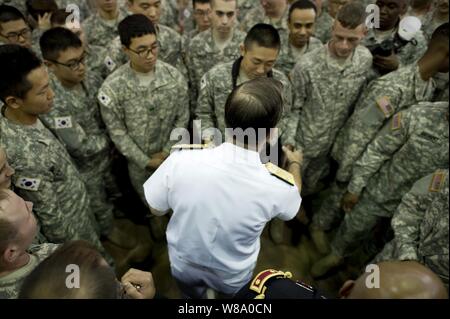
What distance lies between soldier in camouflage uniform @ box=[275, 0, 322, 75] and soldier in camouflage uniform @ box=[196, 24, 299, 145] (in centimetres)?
60

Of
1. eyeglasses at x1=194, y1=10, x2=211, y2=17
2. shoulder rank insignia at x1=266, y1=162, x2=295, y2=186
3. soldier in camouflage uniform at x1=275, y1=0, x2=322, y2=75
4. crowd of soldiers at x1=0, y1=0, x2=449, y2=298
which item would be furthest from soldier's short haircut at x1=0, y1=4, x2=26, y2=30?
shoulder rank insignia at x1=266, y1=162, x2=295, y2=186

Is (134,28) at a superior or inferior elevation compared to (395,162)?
superior

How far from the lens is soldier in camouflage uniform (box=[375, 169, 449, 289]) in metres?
1.56

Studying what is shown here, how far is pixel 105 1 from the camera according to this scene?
3.11 metres

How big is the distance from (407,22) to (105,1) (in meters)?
2.71

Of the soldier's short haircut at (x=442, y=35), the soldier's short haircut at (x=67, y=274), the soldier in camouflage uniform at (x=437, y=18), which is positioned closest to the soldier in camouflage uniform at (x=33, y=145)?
the soldier's short haircut at (x=67, y=274)

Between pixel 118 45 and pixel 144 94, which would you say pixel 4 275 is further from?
pixel 118 45

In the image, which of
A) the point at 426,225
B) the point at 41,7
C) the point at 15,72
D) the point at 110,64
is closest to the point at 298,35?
the point at 110,64

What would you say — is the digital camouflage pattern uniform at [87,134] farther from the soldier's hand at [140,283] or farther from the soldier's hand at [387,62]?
the soldier's hand at [387,62]

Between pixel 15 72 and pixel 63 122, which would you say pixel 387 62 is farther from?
pixel 15 72

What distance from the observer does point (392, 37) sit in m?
2.87

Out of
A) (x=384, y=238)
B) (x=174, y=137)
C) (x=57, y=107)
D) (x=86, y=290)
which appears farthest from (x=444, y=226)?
(x=57, y=107)

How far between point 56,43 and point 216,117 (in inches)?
46.4

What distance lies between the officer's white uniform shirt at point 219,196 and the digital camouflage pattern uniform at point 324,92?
1.31 meters
